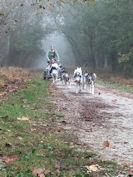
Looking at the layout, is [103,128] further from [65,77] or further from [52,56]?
[52,56]

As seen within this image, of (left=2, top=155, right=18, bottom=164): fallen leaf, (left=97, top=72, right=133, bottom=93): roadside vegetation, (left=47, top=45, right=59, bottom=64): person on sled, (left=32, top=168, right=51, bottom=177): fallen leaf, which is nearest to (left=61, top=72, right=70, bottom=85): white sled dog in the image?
(left=47, top=45, right=59, bottom=64): person on sled

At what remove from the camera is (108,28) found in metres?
42.3

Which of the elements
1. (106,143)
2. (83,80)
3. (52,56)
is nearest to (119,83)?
(52,56)

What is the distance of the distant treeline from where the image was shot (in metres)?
36.4

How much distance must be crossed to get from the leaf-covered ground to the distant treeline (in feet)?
80.8

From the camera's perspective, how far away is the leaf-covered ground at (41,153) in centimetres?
430

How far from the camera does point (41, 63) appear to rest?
377ft

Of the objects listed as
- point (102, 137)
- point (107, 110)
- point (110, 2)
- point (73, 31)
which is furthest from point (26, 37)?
point (102, 137)

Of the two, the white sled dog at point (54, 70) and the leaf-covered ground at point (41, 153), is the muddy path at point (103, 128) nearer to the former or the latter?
the leaf-covered ground at point (41, 153)

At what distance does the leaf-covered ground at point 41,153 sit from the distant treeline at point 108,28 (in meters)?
24.6

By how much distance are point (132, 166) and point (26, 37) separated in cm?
5482

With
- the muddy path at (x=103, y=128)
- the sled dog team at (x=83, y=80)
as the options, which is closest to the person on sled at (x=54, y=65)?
the sled dog team at (x=83, y=80)

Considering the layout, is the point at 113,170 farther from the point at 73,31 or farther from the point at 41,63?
the point at 41,63

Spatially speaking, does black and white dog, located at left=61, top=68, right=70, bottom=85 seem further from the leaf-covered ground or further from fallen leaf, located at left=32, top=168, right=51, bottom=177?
fallen leaf, located at left=32, top=168, right=51, bottom=177
